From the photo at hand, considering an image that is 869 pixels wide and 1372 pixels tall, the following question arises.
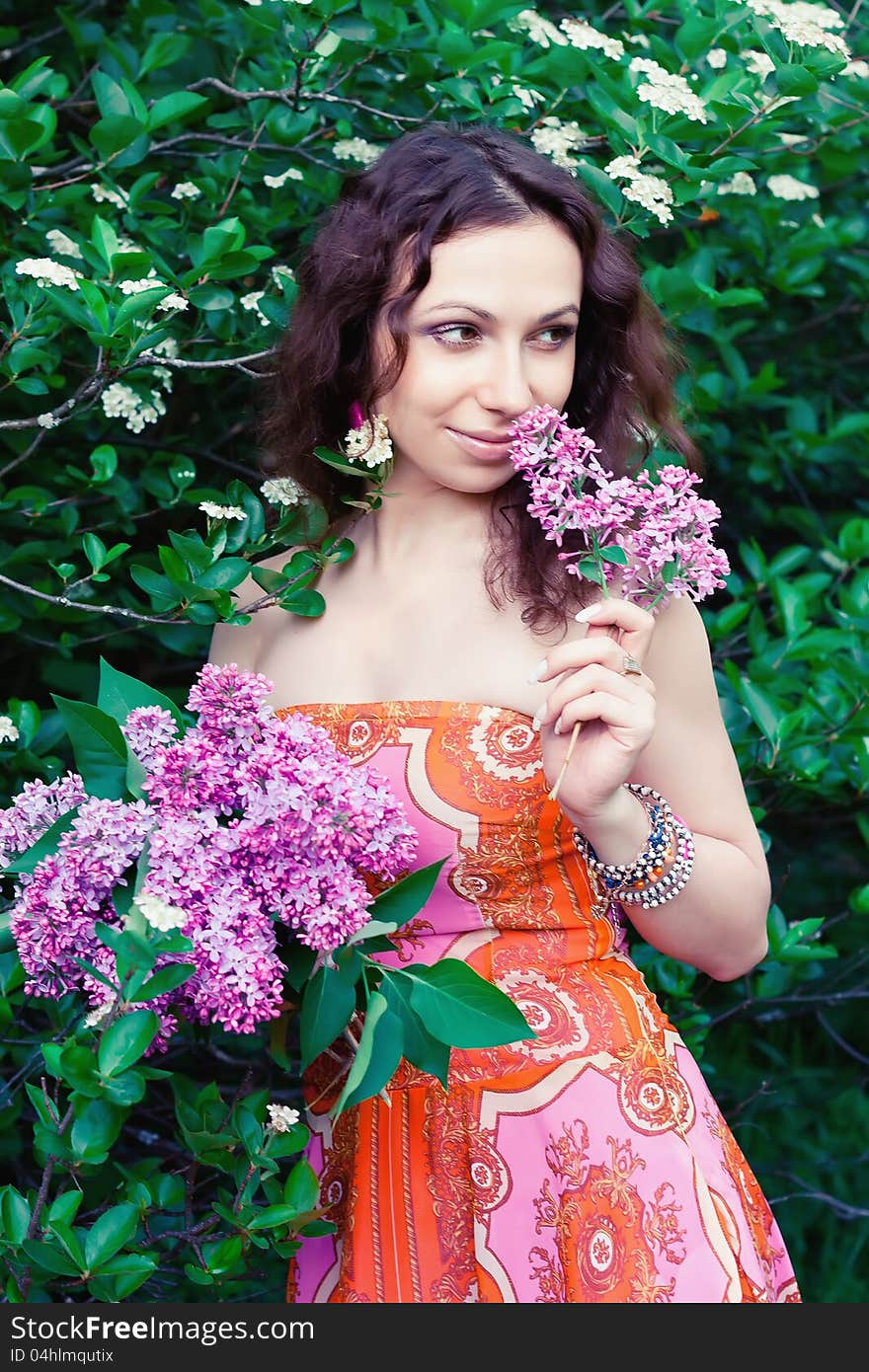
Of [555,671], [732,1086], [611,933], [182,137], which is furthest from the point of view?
[732,1086]

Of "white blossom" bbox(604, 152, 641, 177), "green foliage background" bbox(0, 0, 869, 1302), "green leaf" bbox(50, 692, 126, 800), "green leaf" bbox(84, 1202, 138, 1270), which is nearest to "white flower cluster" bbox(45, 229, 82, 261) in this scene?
"green foliage background" bbox(0, 0, 869, 1302)

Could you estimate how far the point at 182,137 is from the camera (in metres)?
1.91

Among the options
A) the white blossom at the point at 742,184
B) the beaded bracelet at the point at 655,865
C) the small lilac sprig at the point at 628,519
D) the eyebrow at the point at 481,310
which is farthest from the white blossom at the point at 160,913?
the white blossom at the point at 742,184

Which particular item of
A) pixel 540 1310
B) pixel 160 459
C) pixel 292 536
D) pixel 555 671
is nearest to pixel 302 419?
pixel 292 536

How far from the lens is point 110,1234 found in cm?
118

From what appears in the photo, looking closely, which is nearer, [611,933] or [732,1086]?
[611,933]

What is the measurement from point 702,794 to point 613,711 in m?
0.35

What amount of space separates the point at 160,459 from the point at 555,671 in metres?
1.04

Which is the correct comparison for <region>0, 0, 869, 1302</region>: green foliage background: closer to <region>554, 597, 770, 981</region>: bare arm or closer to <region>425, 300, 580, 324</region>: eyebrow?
<region>425, 300, 580, 324</region>: eyebrow

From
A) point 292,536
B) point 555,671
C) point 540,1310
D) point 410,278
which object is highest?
point 410,278

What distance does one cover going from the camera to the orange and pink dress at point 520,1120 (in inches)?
53.1

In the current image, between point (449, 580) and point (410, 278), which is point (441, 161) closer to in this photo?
point (410, 278)

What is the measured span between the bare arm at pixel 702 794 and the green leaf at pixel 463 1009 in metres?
0.38

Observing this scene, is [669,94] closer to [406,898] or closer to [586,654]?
[586,654]
